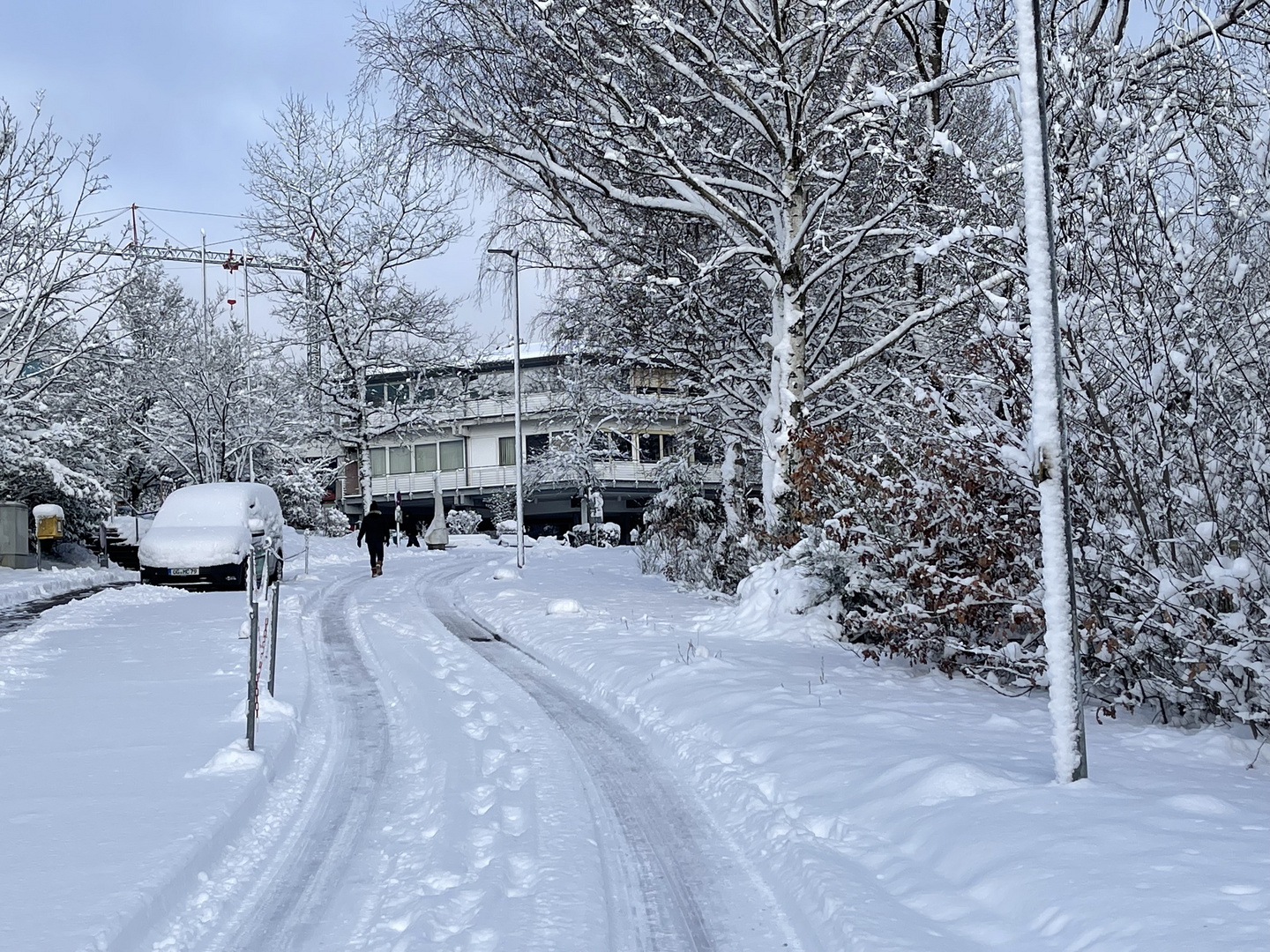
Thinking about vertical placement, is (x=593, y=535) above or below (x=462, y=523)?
below

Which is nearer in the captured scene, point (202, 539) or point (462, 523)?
point (202, 539)

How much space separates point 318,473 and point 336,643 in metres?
31.3

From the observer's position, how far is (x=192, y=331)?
1630 inches

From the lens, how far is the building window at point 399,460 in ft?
Result: 194

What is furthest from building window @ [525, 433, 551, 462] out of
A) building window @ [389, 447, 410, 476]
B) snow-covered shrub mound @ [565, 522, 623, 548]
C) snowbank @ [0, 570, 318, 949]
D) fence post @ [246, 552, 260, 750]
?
fence post @ [246, 552, 260, 750]

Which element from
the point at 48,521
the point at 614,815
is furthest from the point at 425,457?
the point at 614,815

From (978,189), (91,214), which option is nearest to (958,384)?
(978,189)

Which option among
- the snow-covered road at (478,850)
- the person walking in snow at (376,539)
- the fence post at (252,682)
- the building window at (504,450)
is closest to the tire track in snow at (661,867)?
the snow-covered road at (478,850)

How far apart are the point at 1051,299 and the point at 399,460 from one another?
55.9 meters

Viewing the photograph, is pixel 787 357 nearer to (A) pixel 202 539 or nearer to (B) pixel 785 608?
(B) pixel 785 608

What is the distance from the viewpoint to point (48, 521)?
29.4 meters

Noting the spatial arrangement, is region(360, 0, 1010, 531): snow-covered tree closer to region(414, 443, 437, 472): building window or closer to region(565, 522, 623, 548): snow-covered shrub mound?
region(565, 522, 623, 548): snow-covered shrub mound

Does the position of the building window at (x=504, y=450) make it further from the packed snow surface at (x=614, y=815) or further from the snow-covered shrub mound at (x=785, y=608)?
the packed snow surface at (x=614, y=815)

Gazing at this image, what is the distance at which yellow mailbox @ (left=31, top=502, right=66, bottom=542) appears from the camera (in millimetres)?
29359
